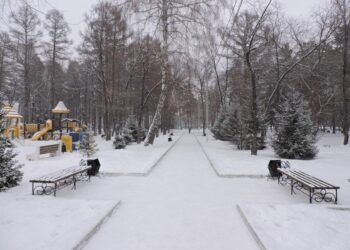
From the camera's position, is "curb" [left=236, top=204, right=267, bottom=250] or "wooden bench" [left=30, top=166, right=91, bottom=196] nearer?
"curb" [left=236, top=204, right=267, bottom=250]

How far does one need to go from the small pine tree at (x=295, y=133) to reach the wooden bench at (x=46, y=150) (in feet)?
40.0

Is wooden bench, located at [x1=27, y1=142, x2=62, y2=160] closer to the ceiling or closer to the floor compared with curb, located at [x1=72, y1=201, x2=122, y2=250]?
closer to the ceiling

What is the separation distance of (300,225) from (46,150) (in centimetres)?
1213

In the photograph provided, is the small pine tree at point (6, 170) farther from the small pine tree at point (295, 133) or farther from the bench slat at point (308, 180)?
the small pine tree at point (295, 133)

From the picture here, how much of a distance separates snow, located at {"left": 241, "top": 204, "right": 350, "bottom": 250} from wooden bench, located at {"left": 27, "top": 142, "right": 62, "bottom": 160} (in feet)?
34.9

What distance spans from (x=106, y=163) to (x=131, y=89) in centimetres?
2258

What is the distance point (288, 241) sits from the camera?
12.6ft

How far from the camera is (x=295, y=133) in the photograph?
1352 centimetres

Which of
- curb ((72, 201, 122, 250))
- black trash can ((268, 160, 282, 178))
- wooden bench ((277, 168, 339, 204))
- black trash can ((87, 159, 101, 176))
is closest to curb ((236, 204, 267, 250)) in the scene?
wooden bench ((277, 168, 339, 204))

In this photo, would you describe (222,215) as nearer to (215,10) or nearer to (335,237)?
(335,237)

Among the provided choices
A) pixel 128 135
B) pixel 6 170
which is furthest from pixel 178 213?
pixel 128 135

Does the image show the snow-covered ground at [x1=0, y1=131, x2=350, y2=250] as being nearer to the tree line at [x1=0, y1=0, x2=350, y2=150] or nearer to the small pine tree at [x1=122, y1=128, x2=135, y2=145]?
the tree line at [x1=0, y1=0, x2=350, y2=150]

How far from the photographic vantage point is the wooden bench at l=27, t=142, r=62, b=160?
12.1 m

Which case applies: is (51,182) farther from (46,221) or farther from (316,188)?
(316,188)
